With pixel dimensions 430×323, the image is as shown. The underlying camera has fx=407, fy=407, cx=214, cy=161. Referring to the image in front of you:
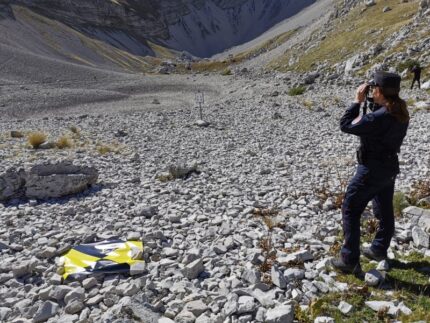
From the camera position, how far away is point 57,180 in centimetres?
1298

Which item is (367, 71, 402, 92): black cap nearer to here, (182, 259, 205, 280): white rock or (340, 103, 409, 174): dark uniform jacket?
(340, 103, 409, 174): dark uniform jacket

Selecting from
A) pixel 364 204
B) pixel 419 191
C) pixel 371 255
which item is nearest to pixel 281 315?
pixel 364 204

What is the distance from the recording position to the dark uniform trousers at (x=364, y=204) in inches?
253

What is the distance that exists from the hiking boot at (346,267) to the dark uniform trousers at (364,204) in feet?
0.25

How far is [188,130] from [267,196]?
15.4 m

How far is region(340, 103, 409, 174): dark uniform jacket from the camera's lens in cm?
611

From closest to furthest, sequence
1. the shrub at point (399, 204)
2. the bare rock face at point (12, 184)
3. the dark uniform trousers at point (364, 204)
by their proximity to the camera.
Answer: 1. the dark uniform trousers at point (364, 204)
2. the shrub at point (399, 204)
3. the bare rock face at point (12, 184)

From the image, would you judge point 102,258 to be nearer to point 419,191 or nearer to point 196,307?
point 196,307

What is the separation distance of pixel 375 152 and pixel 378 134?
303 mm

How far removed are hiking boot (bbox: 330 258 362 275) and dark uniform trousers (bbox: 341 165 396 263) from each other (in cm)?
8

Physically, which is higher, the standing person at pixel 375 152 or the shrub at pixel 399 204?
the standing person at pixel 375 152

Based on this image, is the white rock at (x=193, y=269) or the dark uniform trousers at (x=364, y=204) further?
the white rock at (x=193, y=269)

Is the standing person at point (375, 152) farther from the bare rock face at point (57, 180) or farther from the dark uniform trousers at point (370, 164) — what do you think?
the bare rock face at point (57, 180)

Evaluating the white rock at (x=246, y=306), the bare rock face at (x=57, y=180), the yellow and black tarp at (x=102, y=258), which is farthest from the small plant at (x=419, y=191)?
the bare rock face at (x=57, y=180)
